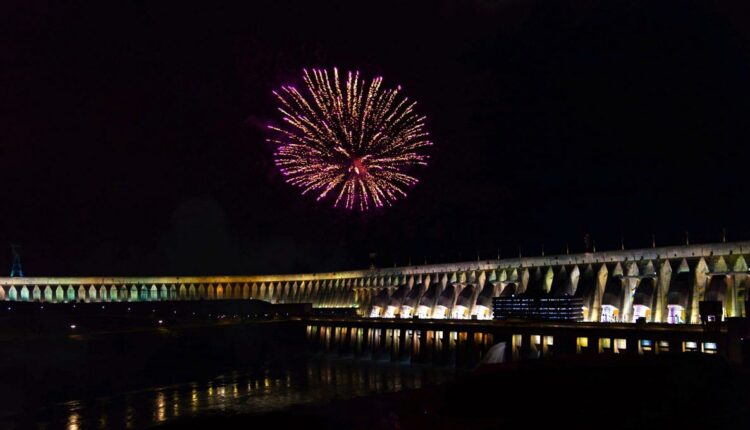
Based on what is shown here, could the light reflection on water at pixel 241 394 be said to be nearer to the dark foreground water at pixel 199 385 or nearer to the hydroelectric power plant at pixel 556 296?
the dark foreground water at pixel 199 385

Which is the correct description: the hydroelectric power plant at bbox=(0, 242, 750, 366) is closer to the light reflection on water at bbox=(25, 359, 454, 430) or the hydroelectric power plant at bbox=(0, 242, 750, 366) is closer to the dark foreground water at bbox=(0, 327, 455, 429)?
the dark foreground water at bbox=(0, 327, 455, 429)

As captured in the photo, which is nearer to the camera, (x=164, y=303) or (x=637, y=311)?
(x=637, y=311)

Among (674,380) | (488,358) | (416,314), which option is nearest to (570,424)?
(674,380)

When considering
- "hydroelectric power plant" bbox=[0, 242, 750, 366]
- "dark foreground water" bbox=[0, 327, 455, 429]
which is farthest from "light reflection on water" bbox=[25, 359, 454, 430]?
"hydroelectric power plant" bbox=[0, 242, 750, 366]

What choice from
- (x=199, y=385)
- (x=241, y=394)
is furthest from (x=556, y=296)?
(x=199, y=385)

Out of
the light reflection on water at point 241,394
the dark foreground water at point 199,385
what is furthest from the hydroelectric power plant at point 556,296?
the light reflection on water at point 241,394

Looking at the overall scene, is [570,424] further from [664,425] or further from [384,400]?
[384,400]
